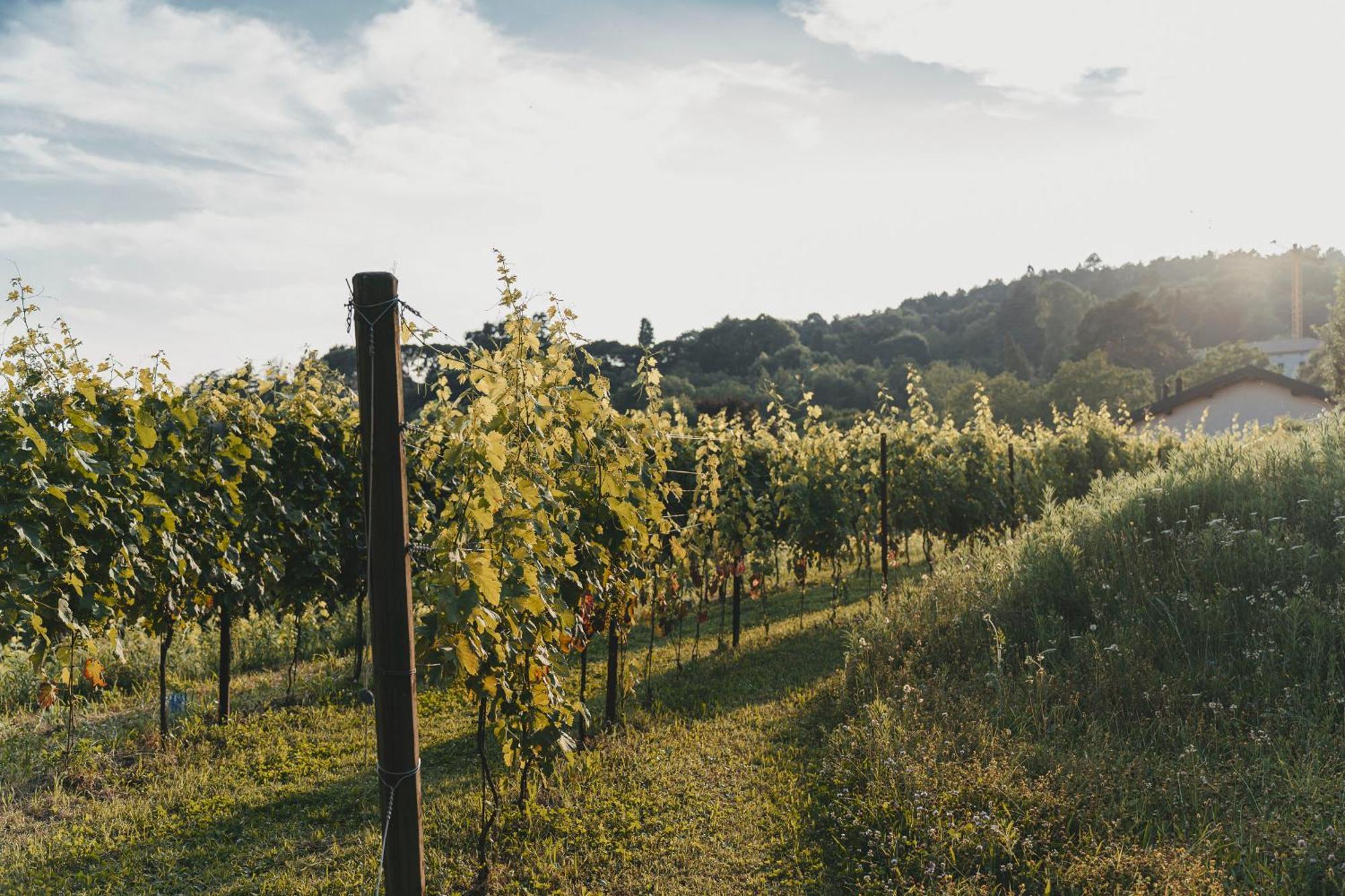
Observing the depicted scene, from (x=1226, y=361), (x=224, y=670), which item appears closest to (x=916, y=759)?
(x=224, y=670)

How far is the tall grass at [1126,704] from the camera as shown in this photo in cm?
390

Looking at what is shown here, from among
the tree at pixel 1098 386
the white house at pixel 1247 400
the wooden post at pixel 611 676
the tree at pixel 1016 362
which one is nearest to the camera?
the wooden post at pixel 611 676

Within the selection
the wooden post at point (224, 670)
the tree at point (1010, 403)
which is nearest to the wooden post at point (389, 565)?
the wooden post at point (224, 670)

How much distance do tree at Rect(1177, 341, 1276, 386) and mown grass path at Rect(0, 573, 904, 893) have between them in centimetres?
4540

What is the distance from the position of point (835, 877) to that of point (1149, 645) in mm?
3081

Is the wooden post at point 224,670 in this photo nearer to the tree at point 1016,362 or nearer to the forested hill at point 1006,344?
the forested hill at point 1006,344

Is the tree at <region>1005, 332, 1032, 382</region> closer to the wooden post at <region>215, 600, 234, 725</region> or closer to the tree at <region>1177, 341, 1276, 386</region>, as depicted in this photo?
the tree at <region>1177, 341, 1276, 386</region>

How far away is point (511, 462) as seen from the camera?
13.5 feet

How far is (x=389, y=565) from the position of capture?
121 inches

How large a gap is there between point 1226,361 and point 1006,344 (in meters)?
12.4

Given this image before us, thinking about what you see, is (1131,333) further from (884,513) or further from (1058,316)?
(884,513)

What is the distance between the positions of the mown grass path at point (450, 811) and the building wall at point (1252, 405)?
84.6ft

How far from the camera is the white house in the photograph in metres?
26.9

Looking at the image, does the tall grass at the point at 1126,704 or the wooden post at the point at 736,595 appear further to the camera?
the wooden post at the point at 736,595
